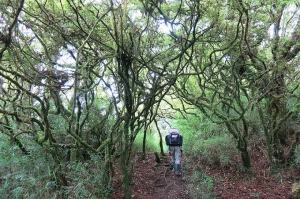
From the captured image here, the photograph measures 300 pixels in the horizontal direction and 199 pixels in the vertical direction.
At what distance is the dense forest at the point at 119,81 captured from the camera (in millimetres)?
5375

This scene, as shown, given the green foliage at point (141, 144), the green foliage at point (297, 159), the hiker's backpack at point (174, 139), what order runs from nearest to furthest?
the green foliage at point (297, 159) → the hiker's backpack at point (174, 139) → the green foliage at point (141, 144)

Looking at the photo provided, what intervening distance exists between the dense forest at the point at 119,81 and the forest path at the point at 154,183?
380mm

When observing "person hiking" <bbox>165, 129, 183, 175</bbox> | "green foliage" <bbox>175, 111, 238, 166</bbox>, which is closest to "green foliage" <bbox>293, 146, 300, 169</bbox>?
"green foliage" <bbox>175, 111, 238, 166</bbox>

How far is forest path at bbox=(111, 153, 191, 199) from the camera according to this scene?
7496 mm

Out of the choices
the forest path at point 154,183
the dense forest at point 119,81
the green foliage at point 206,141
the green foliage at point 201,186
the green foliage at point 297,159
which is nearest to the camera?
the dense forest at point 119,81

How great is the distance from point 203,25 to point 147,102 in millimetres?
2421

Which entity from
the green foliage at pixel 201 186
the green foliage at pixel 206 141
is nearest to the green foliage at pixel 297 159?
the green foliage at pixel 206 141

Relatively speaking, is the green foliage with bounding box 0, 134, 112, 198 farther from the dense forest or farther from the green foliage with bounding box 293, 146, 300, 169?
the green foliage with bounding box 293, 146, 300, 169

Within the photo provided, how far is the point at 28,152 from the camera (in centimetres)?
583

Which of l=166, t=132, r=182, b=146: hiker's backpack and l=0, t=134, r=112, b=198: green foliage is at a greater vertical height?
l=166, t=132, r=182, b=146: hiker's backpack

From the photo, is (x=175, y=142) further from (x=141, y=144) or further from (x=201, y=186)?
(x=141, y=144)

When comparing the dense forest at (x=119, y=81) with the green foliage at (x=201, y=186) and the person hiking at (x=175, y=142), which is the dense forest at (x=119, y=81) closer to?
the green foliage at (x=201, y=186)

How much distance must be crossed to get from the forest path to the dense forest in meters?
0.38

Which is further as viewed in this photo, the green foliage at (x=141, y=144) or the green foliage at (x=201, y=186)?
the green foliage at (x=141, y=144)
